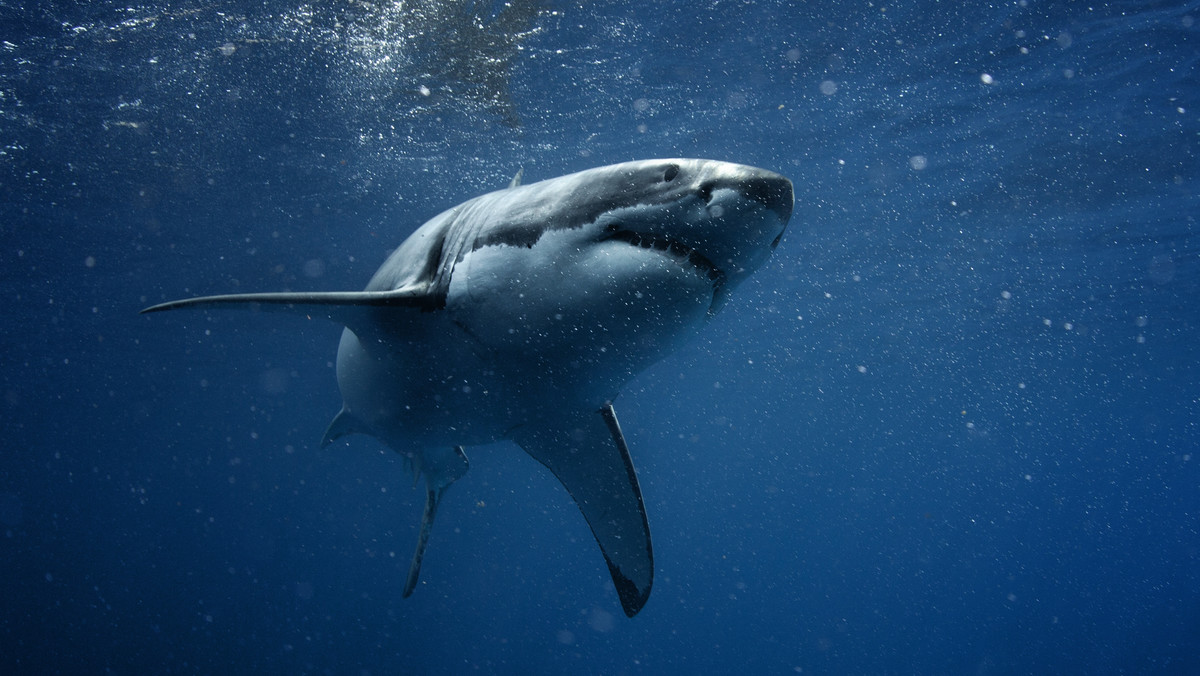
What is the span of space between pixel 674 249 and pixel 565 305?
562mm

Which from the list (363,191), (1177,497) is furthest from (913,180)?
(1177,497)

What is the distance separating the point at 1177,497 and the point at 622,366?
133 metres

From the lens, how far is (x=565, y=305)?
2.61m

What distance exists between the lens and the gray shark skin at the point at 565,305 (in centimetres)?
224

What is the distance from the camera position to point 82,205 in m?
13.9

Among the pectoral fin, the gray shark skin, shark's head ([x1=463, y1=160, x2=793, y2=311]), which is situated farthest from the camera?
the pectoral fin

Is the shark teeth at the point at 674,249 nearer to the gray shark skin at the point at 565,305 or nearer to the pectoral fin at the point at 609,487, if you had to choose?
the gray shark skin at the point at 565,305

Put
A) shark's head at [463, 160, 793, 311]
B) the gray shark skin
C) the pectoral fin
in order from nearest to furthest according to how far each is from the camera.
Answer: shark's head at [463, 160, 793, 311], the gray shark skin, the pectoral fin

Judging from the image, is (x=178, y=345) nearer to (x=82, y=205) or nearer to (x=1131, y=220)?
(x=82, y=205)

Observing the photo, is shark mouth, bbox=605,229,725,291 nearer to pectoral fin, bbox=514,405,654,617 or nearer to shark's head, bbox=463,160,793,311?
shark's head, bbox=463,160,793,311

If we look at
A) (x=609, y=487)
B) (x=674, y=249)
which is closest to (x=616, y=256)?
(x=674, y=249)

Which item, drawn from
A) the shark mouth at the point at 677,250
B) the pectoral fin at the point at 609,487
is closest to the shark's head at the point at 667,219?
the shark mouth at the point at 677,250

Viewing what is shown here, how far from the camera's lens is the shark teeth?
7.61 ft

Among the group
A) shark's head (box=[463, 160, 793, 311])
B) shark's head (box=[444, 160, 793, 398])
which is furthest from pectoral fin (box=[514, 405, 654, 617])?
shark's head (box=[463, 160, 793, 311])
